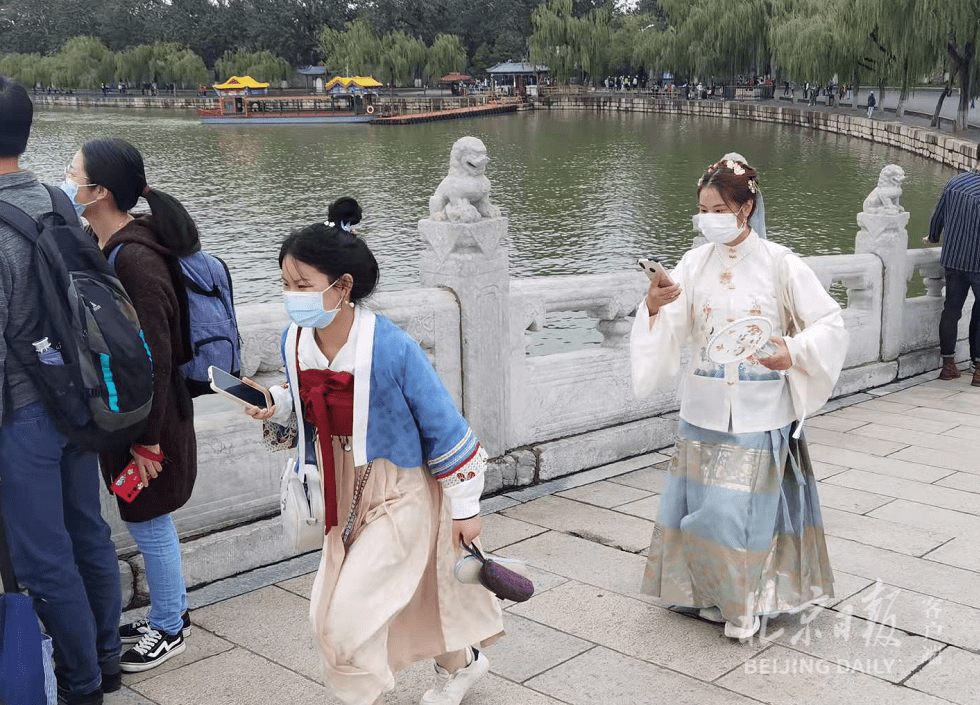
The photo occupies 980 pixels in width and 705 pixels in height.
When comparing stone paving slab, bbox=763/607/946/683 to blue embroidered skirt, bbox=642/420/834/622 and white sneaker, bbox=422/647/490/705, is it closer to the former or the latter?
blue embroidered skirt, bbox=642/420/834/622

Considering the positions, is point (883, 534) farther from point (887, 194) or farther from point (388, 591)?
point (887, 194)

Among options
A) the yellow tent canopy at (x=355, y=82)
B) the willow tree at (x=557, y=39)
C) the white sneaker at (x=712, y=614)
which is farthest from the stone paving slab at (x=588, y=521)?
the willow tree at (x=557, y=39)

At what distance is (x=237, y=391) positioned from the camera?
8.47 feet

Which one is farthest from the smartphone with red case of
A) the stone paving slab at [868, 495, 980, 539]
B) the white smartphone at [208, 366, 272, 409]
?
the stone paving slab at [868, 495, 980, 539]

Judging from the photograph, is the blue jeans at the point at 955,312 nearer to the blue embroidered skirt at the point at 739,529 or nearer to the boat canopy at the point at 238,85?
the blue embroidered skirt at the point at 739,529

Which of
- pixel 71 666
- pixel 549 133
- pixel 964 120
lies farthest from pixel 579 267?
pixel 549 133

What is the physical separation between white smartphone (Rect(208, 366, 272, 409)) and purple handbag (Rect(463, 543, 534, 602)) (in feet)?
2.18

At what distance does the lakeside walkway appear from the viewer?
2916mm

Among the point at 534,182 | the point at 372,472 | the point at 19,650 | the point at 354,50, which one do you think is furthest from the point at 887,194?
the point at 354,50

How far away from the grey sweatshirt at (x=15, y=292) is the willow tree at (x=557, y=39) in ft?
179

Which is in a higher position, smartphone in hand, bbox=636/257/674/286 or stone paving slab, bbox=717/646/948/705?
smartphone in hand, bbox=636/257/674/286

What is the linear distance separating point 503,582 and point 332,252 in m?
0.86

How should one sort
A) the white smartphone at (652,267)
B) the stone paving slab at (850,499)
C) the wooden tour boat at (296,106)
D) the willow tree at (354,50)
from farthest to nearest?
the willow tree at (354,50), the wooden tour boat at (296,106), the stone paving slab at (850,499), the white smartphone at (652,267)

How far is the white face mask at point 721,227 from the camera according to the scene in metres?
3.08
